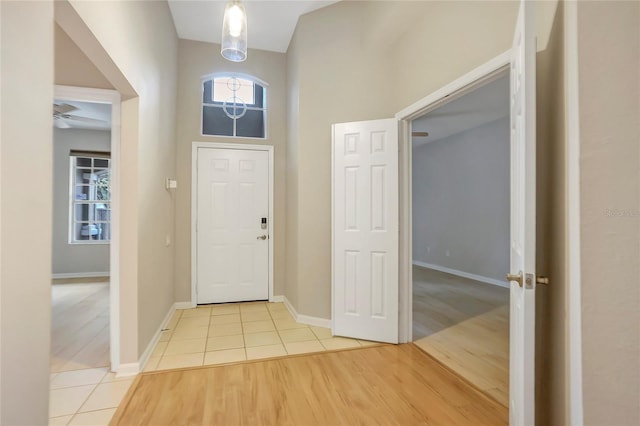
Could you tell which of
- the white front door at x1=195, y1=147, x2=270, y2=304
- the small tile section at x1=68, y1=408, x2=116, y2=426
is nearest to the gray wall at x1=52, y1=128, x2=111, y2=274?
the white front door at x1=195, y1=147, x2=270, y2=304

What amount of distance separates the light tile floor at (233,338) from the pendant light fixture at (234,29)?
8.16 ft

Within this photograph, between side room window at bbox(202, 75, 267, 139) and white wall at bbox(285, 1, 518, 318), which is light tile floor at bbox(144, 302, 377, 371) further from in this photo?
side room window at bbox(202, 75, 267, 139)

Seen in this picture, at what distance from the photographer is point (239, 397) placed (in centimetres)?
201

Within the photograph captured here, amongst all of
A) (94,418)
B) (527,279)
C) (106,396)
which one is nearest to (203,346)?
(106,396)

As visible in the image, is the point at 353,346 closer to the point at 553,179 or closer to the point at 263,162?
the point at 553,179

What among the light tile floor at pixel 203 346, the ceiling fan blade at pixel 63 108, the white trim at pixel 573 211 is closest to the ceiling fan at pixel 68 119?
the ceiling fan blade at pixel 63 108

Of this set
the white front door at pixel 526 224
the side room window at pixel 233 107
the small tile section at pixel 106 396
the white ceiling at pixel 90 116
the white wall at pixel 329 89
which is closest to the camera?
the white front door at pixel 526 224

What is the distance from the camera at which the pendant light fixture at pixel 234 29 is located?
2113 millimetres

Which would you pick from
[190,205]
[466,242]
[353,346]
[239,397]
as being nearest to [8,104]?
[239,397]

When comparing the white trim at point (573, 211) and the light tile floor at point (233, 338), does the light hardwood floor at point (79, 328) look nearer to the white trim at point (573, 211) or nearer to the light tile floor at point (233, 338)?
the light tile floor at point (233, 338)

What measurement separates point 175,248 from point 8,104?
3157 millimetres

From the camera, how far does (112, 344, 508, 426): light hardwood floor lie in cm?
181

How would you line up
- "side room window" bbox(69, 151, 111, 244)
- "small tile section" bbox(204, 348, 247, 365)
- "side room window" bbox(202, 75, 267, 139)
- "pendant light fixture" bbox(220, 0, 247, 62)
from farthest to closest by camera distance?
"side room window" bbox(69, 151, 111, 244), "side room window" bbox(202, 75, 267, 139), "small tile section" bbox(204, 348, 247, 365), "pendant light fixture" bbox(220, 0, 247, 62)

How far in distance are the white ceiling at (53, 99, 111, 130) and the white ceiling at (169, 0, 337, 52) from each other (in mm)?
1892
